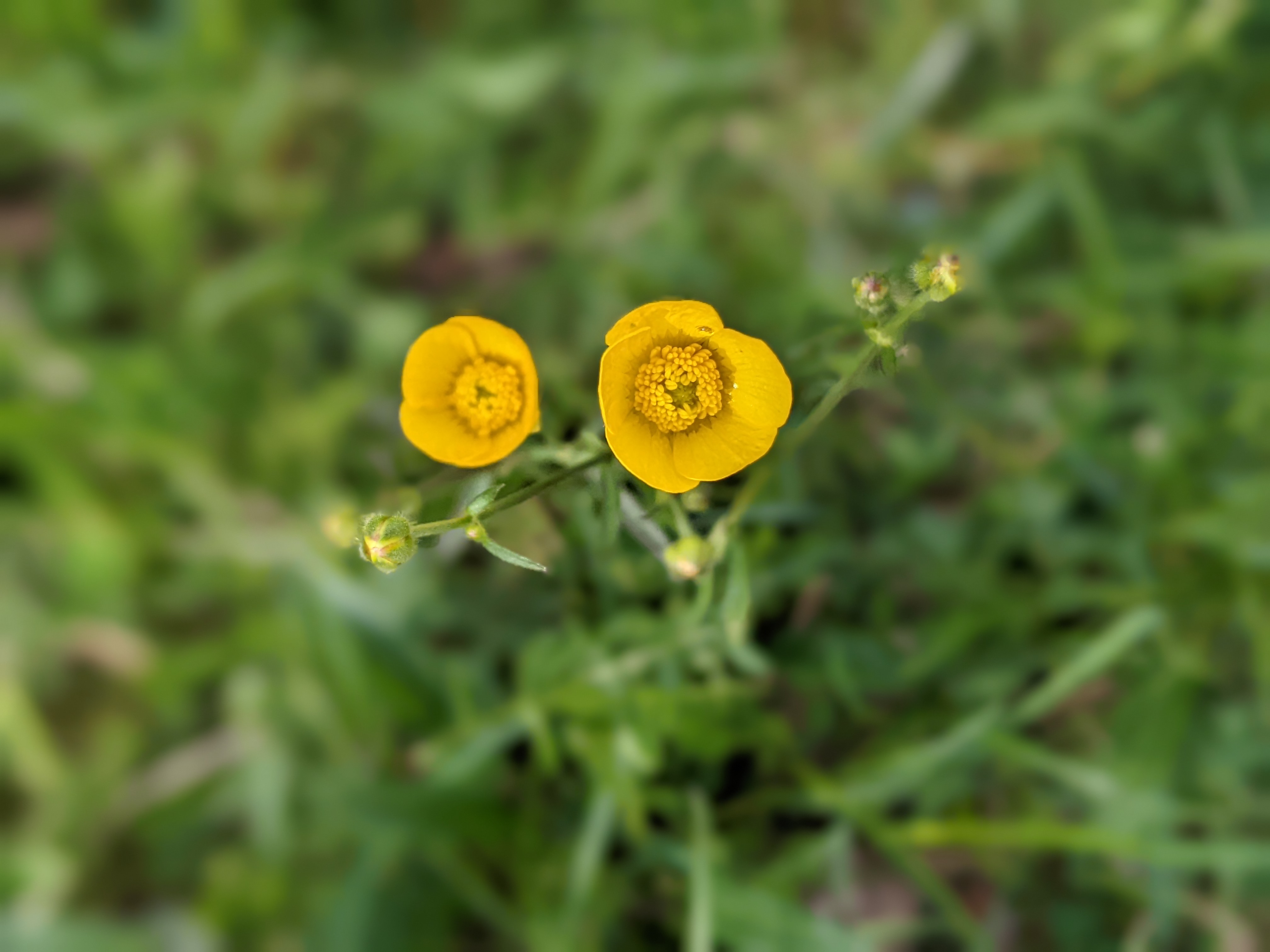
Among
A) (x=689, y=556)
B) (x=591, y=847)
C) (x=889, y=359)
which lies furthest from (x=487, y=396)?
(x=591, y=847)

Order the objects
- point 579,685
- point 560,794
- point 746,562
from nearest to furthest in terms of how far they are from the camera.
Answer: point 746,562 → point 579,685 → point 560,794

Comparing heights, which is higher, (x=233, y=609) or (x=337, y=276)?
(x=337, y=276)

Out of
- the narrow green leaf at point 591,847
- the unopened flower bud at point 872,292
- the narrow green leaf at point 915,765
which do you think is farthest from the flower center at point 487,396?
the narrow green leaf at point 915,765

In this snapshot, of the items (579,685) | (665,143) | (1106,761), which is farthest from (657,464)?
(665,143)

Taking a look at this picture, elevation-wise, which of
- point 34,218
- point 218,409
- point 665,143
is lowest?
point 218,409

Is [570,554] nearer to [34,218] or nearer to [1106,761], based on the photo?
[1106,761]

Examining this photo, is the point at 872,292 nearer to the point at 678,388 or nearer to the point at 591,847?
the point at 678,388
